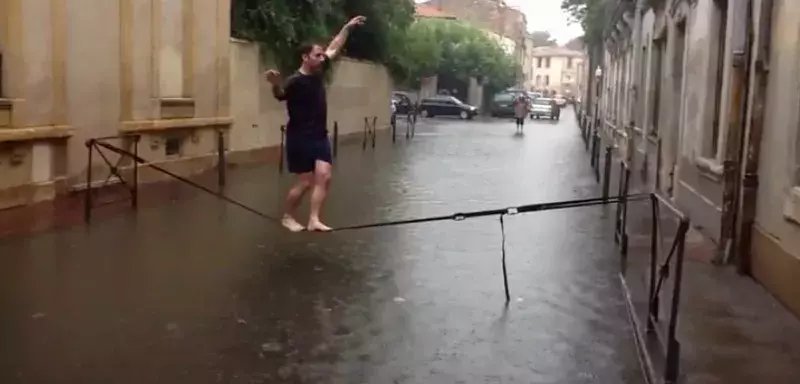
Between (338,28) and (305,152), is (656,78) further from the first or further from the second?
(305,152)

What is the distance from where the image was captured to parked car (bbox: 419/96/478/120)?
61.7 metres

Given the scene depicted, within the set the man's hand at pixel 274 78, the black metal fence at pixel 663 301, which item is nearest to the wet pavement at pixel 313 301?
the black metal fence at pixel 663 301

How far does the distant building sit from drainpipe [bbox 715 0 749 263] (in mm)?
140000

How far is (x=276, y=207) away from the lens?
547 inches

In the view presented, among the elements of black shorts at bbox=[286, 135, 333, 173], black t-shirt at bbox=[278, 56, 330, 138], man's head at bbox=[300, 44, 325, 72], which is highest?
man's head at bbox=[300, 44, 325, 72]

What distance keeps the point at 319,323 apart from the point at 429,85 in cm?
6162

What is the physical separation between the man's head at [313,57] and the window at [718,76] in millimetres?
5915

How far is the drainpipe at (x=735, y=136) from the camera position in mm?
9812

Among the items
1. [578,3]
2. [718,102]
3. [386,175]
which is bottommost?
[386,175]

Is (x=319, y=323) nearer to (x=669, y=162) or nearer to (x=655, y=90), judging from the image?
(x=669, y=162)

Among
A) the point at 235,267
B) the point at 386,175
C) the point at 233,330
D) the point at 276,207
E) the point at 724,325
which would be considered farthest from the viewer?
the point at 386,175

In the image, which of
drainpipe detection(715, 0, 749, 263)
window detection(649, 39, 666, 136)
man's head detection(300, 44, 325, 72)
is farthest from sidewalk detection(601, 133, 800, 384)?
window detection(649, 39, 666, 136)

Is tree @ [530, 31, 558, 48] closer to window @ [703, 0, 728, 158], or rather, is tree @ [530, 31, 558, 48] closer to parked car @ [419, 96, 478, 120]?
parked car @ [419, 96, 478, 120]

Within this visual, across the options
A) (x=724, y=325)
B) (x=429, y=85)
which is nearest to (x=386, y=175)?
(x=724, y=325)
